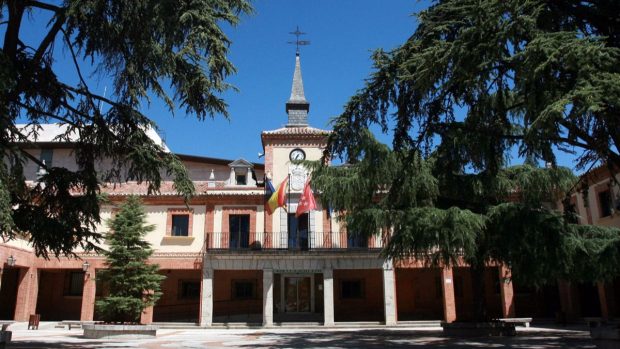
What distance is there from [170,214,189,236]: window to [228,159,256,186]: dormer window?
289 cm

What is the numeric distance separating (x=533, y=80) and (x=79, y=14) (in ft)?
27.0

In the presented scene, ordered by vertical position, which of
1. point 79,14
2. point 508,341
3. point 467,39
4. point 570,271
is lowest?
point 508,341

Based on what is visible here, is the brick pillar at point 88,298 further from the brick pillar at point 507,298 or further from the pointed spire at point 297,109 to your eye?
the brick pillar at point 507,298

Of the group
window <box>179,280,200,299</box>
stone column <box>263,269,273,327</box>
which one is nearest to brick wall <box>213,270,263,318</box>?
window <box>179,280,200,299</box>

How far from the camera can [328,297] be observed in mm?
24969

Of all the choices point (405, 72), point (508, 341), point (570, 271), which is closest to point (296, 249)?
point (508, 341)

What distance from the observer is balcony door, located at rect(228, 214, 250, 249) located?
26.2m

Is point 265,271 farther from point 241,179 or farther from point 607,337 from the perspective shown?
point 607,337

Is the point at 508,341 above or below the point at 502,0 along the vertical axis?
below

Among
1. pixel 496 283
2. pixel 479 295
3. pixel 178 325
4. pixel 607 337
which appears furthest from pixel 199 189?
pixel 607 337

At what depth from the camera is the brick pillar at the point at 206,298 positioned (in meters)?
24.6

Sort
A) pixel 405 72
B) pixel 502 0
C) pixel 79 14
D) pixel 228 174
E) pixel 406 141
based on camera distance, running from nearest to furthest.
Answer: pixel 502 0 → pixel 79 14 → pixel 405 72 → pixel 406 141 → pixel 228 174

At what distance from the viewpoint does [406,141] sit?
40.8 ft

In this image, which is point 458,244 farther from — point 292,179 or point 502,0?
point 292,179
